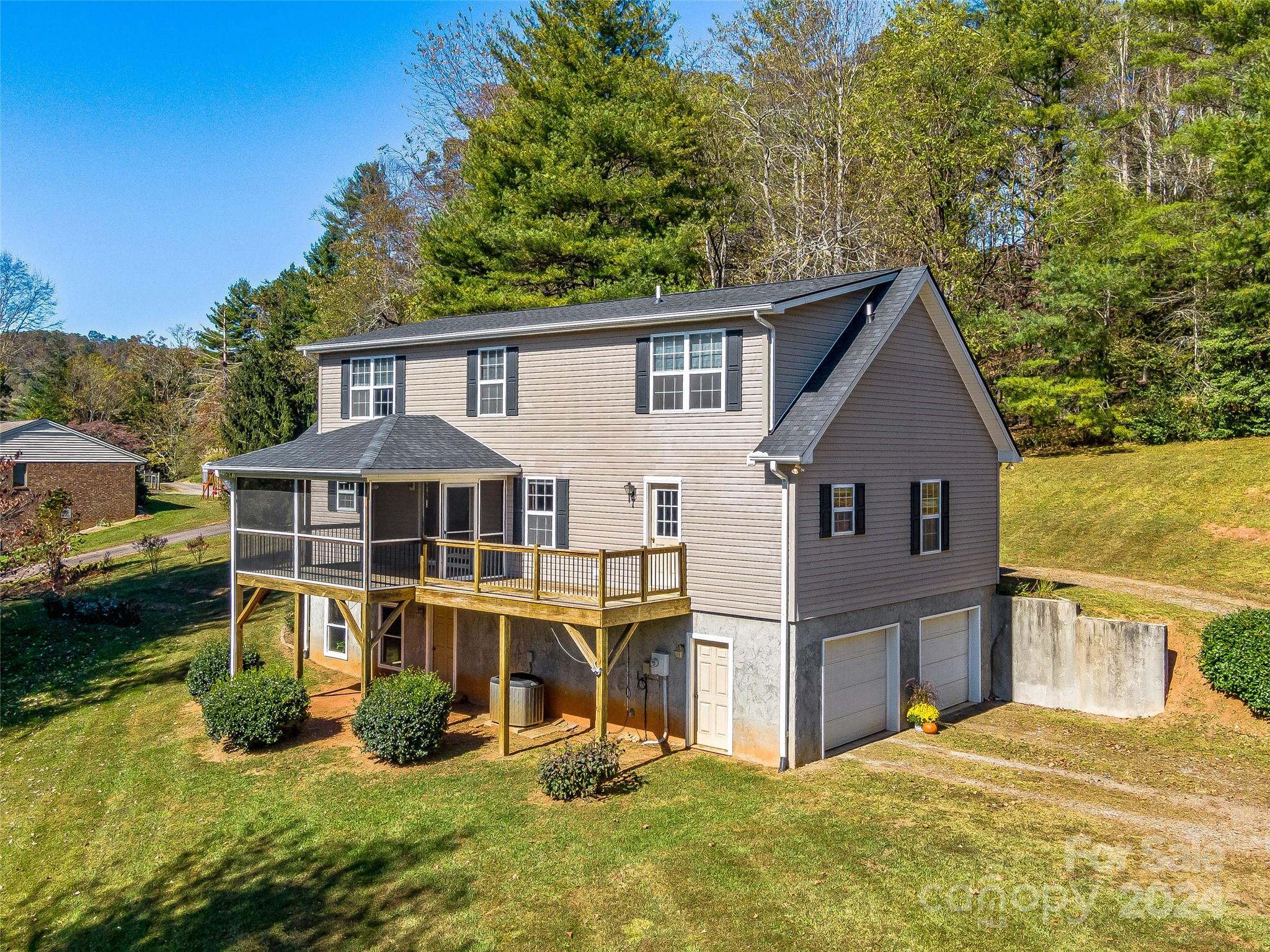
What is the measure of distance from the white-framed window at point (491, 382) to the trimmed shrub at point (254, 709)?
6.85 meters

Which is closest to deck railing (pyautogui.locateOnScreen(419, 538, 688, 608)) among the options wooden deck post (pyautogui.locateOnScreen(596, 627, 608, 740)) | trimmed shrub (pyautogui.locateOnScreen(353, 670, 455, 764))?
wooden deck post (pyautogui.locateOnScreen(596, 627, 608, 740))

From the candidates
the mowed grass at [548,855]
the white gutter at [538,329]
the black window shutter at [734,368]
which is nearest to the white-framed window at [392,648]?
the mowed grass at [548,855]

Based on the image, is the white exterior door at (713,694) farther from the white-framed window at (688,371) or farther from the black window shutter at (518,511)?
the black window shutter at (518,511)

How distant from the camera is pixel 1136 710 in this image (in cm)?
1578

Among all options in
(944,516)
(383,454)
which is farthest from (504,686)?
(944,516)

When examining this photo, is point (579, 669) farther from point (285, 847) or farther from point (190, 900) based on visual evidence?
point (190, 900)

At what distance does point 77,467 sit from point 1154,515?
4323 cm

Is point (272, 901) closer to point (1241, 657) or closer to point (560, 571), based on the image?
point (560, 571)

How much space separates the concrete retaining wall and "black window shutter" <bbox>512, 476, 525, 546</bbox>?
1069 centimetres

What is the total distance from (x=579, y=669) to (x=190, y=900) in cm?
758

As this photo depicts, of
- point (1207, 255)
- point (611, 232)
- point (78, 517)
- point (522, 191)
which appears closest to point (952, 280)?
point (1207, 255)

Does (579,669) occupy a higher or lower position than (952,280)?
lower

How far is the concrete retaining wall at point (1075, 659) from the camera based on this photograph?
15695 millimetres

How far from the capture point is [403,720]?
1416 centimetres
